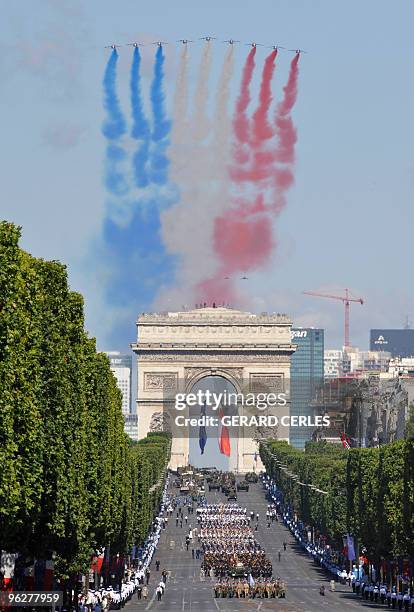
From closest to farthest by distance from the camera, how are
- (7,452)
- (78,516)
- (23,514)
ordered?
(7,452), (23,514), (78,516)

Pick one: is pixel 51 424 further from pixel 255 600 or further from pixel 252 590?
pixel 252 590

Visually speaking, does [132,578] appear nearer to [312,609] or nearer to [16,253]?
[312,609]

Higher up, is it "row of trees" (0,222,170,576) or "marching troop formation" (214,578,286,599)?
"row of trees" (0,222,170,576)

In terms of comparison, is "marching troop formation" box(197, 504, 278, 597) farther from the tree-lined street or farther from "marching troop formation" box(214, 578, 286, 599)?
the tree-lined street

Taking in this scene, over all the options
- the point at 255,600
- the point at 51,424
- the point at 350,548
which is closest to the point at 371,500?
the point at 350,548

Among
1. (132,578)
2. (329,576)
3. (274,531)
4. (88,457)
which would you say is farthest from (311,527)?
(88,457)

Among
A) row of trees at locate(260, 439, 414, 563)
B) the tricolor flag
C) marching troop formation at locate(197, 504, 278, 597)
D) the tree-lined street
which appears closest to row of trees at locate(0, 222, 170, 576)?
the tree-lined street

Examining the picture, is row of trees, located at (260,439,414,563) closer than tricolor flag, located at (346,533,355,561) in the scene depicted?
Yes

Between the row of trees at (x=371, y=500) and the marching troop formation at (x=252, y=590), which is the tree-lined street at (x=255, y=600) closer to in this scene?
the marching troop formation at (x=252, y=590)
